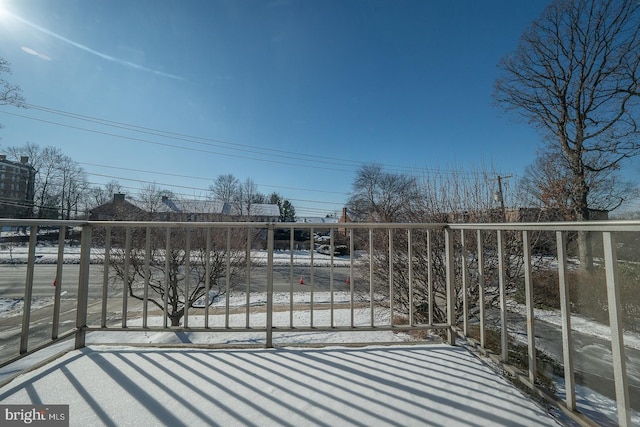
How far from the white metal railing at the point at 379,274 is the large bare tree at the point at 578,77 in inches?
254

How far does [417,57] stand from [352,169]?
15.5 m

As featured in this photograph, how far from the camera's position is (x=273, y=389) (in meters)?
1.29

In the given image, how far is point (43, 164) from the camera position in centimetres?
1510

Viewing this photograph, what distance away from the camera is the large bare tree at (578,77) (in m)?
7.67

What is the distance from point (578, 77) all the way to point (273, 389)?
12.9 m

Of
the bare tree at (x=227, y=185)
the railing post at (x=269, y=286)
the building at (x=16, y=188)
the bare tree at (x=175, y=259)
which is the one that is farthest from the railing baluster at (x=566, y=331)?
the bare tree at (x=227, y=185)

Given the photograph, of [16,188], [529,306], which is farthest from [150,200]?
[529,306]

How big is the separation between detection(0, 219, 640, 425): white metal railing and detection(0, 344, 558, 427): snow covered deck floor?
0.59 ft

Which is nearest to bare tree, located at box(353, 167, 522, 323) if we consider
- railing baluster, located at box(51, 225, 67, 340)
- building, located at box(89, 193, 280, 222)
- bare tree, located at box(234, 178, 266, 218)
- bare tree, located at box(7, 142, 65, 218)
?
railing baluster, located at box(51, 225, 67, 340)

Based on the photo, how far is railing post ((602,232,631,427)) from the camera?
0.85 meters

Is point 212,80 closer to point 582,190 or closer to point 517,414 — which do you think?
point 517,414

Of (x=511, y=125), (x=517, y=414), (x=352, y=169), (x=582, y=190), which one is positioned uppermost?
(x=352, y=169)

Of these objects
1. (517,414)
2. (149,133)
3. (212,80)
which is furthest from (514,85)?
(149,133)

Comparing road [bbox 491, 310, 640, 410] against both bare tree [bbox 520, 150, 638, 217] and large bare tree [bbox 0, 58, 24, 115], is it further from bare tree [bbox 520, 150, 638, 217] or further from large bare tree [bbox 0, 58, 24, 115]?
large bare tree [bbox 0, 58, 24, 115]
